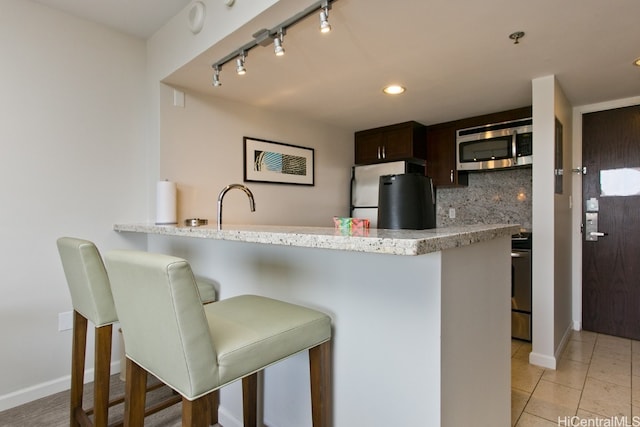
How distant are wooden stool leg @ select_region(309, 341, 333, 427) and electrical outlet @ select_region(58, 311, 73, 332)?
190cm

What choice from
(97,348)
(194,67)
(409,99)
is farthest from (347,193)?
(97,348)

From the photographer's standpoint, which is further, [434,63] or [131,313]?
[434,63]

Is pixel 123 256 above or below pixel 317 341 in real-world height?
above

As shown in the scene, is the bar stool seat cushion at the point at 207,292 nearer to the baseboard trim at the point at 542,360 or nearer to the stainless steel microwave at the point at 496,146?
the baseboard trim at the point at 542,360

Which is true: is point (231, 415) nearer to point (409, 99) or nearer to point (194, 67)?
point (194, 67)

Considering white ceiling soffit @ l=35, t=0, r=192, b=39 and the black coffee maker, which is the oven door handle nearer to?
the black coffee maker

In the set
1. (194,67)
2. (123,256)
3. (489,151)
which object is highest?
(194,67)

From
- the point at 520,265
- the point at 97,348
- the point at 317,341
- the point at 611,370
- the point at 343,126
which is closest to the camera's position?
→ the point at 317,341

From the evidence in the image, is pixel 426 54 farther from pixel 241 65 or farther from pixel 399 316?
pixel 399 316

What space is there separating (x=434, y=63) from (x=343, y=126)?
1.74 metres

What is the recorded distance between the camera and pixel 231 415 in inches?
70.2

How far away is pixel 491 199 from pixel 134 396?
362 centimetres

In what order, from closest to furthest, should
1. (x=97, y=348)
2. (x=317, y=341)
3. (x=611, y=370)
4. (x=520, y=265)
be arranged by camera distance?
1. (x=317, y=341)
2. (x=97, y=348)
3. (x=611, y=370)
4. (x=520, y=265)

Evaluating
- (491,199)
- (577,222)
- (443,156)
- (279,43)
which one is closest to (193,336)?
(279,43)
